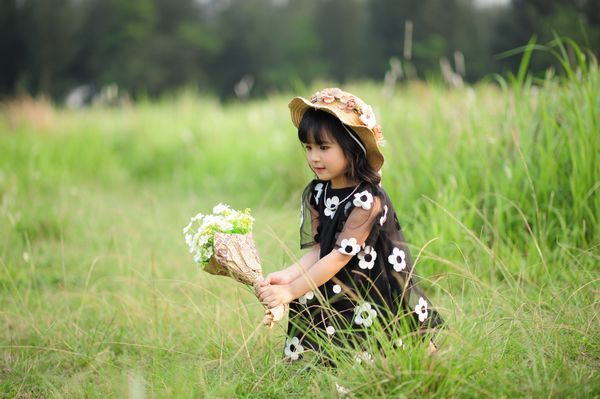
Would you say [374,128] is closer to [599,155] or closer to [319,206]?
[319,206]

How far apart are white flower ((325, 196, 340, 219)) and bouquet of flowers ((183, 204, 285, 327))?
348 millimetres

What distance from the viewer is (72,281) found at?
13.3 ft

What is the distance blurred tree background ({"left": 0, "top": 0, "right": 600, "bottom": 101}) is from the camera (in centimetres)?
2931

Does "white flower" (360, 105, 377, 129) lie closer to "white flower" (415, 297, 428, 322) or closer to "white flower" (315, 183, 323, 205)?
"white flower" (315, 183, 323, 205)

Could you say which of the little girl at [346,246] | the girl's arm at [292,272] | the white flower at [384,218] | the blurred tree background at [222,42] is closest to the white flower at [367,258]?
the little girl at [346,246]

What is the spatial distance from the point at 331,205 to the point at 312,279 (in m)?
0.33

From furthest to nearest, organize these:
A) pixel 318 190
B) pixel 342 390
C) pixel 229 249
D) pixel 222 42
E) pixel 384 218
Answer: pixel 222 42 → pixel 318 190 → pixel 384 218 → pixel 229 249 → pixel 342 390

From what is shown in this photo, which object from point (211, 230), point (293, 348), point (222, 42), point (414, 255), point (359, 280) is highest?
point (211, 230)

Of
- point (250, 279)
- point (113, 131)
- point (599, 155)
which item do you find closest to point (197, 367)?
point (250, 279)

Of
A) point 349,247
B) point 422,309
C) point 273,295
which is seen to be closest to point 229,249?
point 273,295

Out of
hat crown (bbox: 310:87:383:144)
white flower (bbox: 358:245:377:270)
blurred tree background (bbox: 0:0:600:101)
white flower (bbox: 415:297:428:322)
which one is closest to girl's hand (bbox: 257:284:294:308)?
white flower (bbox: 358:245:377:270)

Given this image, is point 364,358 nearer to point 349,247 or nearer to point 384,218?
point 349,247

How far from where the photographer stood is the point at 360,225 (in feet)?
7.71

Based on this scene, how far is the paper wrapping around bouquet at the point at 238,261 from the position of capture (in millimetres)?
2197
